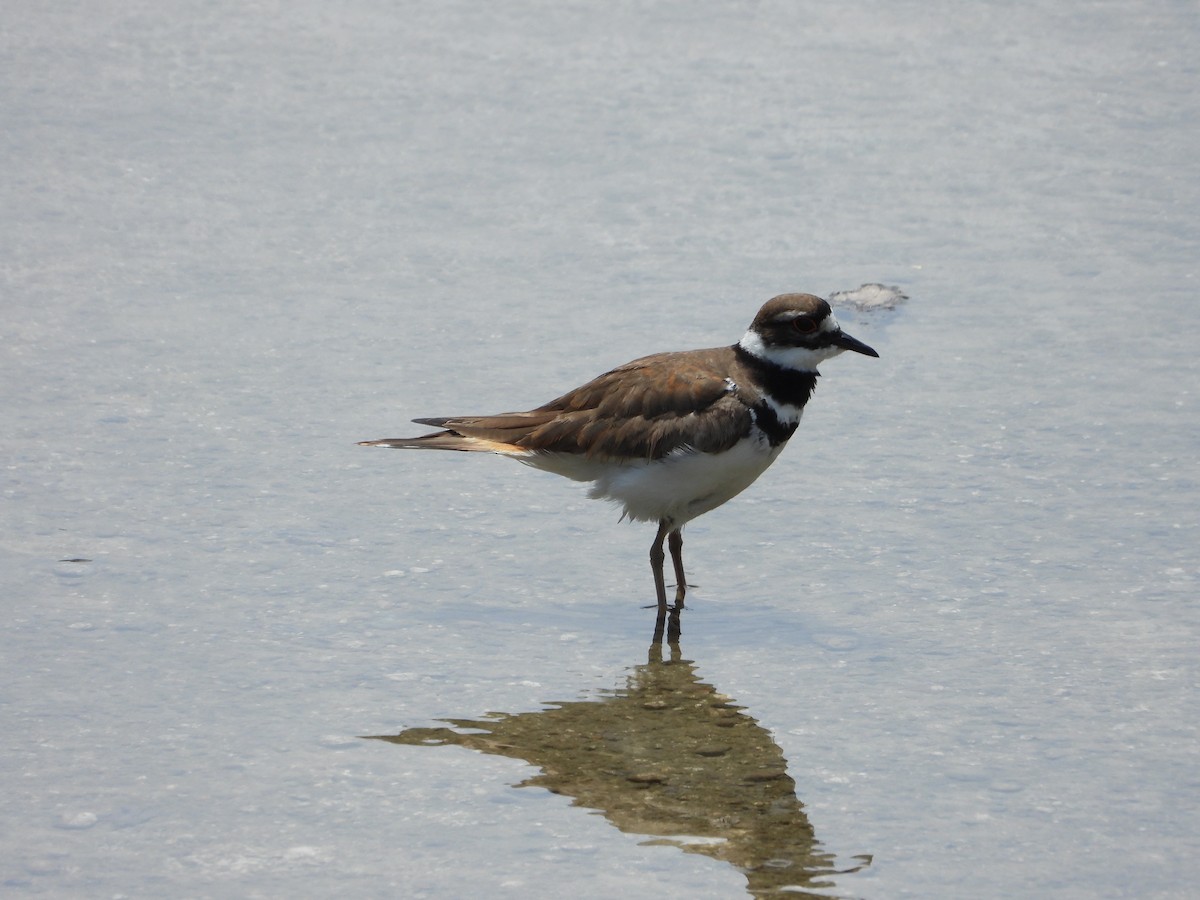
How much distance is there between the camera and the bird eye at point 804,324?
28.6ft

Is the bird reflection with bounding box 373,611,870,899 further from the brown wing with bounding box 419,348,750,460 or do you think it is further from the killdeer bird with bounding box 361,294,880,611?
the brown wing with bounding box 419,348,750,460

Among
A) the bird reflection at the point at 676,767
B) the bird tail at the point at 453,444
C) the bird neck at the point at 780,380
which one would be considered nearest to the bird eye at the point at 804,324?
the bird neck at the point at 780,380

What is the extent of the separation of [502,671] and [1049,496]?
3.09 m

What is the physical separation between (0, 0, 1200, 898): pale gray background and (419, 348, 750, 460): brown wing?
1.89ft

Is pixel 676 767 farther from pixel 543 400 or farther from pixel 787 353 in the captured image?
pixel 543 400

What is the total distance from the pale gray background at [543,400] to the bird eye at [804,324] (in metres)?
1.04

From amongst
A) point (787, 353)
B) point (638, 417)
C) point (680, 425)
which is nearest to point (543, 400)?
point (638, 417)

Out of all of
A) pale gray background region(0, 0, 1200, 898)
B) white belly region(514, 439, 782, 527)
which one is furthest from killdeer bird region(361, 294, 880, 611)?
pale gray background region(0, 0, 1200, 898)

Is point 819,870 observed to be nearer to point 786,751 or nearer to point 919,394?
point 786,751

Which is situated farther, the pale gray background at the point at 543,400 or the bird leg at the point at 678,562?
the bird leg at the point at 678,562

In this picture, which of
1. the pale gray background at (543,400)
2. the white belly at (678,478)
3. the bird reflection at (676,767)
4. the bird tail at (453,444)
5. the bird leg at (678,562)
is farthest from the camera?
the bird tail at (453,444)

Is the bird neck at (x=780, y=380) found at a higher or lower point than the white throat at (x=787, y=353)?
lower

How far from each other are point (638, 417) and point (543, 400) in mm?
1588

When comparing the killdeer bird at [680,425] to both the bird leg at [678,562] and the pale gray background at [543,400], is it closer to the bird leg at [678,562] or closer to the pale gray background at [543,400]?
the bird leg at [678,562]
